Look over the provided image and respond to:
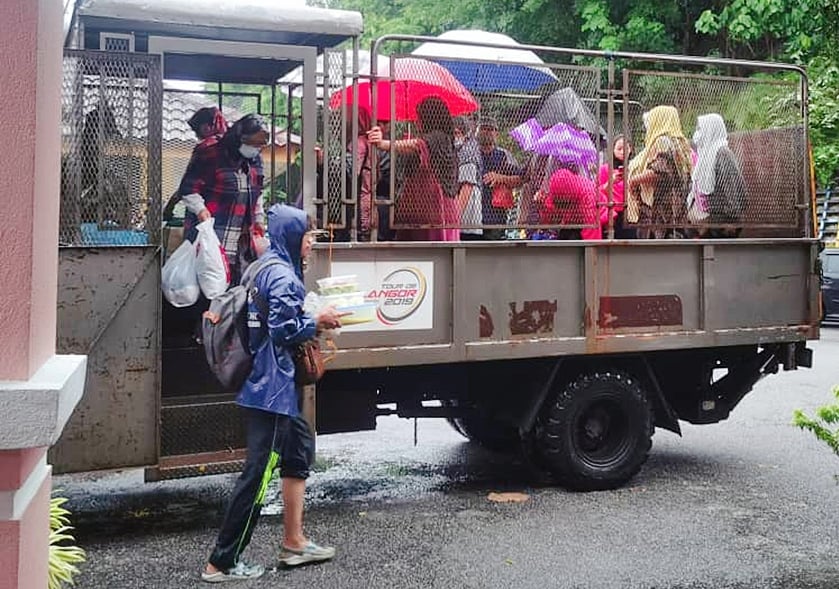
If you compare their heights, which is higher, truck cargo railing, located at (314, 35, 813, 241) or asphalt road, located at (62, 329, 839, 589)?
truck cargo railing, located at (314, 35, 813, 241)

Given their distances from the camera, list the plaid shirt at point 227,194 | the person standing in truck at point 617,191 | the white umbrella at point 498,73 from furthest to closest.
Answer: the person standing in truck at point 617,191 < the white umbrella at point 498,73 < the plaid shirt at point 227,194

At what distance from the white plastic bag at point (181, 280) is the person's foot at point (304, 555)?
1.44 meters

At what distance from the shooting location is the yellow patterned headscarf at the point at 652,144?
6608 mm

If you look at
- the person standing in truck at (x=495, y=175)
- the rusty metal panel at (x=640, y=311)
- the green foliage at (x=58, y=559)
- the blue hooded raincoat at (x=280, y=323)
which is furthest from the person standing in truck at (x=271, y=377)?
the rusty metal panel at (x=640, y=311)

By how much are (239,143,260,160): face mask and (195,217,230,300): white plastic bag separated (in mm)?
682

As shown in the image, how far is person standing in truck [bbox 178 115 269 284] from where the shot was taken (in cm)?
583

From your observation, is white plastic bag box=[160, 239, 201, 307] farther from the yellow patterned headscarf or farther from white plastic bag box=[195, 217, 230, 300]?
the yellow patterned headscarf

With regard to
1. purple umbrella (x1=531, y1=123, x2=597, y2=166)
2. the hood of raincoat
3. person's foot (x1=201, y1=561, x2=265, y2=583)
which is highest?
purple umbrella (x1=531, y1=123, x2=597, y2=166)

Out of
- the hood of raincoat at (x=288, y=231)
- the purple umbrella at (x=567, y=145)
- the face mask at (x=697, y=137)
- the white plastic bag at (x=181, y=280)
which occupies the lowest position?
the white plastic bag at (x=181, y=280)

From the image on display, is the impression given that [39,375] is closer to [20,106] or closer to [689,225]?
[20,106]

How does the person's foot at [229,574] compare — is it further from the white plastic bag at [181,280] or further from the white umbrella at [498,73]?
the white umbrella at [498,73]

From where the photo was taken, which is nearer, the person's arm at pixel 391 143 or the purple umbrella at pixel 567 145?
the person's arm at pixel 391 143

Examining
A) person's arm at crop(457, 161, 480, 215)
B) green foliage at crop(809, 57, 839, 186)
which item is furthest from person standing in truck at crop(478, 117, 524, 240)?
green foliage at crop(809, 57, 839, 186)

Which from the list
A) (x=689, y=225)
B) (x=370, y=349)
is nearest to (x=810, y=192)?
(x=689, y=225)
